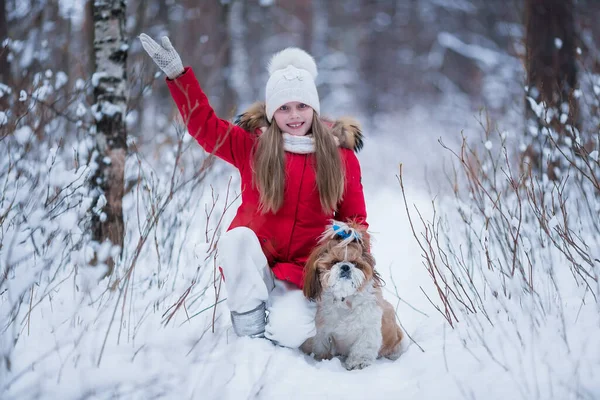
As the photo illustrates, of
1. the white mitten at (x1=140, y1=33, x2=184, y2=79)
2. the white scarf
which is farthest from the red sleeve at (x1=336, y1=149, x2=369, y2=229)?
the white mitten at (x1=140, y1=33, x2=184, y2=79)

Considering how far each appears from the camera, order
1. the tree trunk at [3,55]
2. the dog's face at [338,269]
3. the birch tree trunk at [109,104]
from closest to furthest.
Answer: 1. the dog's face at [338,269]
2. the birch tree trunk at [109,104]
3. the tree trunk at [3,55]

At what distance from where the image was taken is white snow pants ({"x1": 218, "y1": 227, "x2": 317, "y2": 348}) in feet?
7.97

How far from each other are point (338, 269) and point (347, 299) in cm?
24

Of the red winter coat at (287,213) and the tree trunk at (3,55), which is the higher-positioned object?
the tree trunk at (3,55)

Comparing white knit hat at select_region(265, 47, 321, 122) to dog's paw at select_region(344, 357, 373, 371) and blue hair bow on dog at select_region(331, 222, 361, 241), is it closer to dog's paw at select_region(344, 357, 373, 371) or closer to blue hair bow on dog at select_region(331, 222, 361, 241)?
blue hair bow on dog at select_region(331, 222, 361, 241)

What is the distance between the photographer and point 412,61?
66.8 feet

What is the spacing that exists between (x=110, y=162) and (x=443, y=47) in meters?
19.4

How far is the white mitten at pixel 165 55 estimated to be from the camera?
2359 mm

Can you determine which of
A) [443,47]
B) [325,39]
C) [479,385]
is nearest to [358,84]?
[325,39]

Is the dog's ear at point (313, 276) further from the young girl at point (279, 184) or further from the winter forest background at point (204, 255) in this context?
the winter forest background at point (204, 255)

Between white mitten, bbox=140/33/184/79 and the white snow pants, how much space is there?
0.85 m

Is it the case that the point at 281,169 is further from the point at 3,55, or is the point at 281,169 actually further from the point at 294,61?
the point at 3,55

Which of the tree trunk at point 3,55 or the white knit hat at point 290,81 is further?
the tree trunk at point 3,55

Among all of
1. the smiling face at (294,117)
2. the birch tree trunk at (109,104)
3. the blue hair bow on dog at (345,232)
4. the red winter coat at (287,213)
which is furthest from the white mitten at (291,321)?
the birch tree trunk at (109,104)
